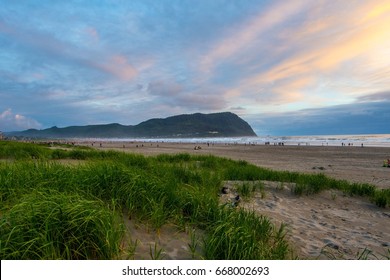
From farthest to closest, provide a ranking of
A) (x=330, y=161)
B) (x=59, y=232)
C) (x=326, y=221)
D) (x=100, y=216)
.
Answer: (x=330, y=161)
(x=326, y=221)
(x=100, y=216)
(x=59, y=232)

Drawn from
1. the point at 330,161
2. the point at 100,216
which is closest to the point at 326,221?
the point at 100,216

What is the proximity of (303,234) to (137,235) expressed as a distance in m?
3.37

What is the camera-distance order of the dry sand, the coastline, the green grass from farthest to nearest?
the coastline, the dry sand, the green grass

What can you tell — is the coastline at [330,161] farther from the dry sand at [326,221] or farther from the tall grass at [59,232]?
the tall grass at [59,232]

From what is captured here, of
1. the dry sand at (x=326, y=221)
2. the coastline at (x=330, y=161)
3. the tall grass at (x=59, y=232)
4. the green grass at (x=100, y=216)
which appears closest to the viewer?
the tall grass at (x=59, y=232)

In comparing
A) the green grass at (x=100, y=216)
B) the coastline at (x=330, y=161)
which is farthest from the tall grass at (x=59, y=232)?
the coastline at (x=330, y=161)

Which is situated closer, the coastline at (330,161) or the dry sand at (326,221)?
the dry sand at (326,221)

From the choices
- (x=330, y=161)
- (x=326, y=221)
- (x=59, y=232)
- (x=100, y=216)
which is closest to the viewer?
(x=59, y=232)

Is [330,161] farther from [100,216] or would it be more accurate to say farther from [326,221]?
[100,216]

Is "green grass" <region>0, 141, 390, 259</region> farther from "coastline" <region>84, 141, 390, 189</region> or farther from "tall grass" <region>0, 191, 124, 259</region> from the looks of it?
"coastline" <region>84, 141, 390, 189</region>

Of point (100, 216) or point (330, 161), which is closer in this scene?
point (100, 216)

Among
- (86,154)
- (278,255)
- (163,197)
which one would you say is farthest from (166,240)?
(86,154)

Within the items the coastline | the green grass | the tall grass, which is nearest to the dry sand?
the green grass

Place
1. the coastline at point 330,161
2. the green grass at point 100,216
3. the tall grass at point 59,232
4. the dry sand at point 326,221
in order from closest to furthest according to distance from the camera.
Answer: the tall grass at point 59,232 < the green grass at point 100,216 < the dry sand at point 326,221 < the coastline at point 330,161
